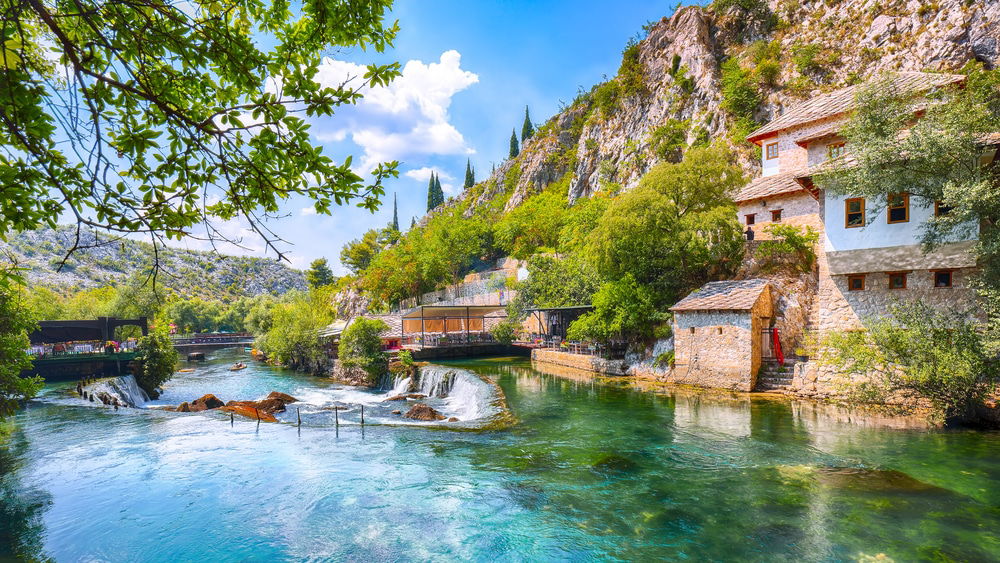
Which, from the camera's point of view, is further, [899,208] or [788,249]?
[788,249]

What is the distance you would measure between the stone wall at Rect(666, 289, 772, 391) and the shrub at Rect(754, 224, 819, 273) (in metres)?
2.41

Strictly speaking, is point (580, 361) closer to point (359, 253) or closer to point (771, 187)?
point (771, 187)

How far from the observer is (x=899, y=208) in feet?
49.1

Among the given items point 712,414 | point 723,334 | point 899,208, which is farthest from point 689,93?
point 712,414

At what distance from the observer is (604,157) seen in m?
54.8

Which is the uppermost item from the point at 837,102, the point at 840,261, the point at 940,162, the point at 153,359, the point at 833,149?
the point at 837,102

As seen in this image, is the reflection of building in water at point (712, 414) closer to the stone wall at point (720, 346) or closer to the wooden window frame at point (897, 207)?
the stone wall at point (720, 346)

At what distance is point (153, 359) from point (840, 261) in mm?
30894

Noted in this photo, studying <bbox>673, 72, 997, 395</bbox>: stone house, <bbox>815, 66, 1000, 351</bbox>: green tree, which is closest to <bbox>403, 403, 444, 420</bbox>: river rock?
<bbox>673, 72, 997, 395</bbox>: stone house

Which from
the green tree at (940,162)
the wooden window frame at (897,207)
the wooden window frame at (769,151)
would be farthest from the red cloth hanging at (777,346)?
the wooden window frame at (769,151)

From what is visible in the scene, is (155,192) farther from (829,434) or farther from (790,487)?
(829,434)

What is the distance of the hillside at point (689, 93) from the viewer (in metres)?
29.0

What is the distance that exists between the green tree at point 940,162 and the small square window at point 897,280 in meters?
2.01

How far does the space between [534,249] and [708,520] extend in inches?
1787
